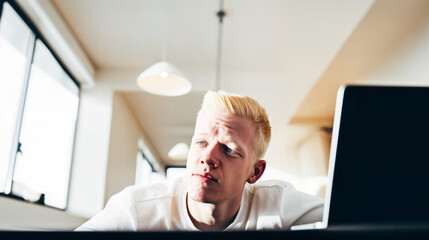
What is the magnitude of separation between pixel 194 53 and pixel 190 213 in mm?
4092

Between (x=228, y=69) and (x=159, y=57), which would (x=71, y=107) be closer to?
(x=159, y=57)

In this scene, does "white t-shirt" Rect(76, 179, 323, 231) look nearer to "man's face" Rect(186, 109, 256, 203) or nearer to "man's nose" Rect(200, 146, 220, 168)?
"man's face" Rect(186, 109, 256, 203)

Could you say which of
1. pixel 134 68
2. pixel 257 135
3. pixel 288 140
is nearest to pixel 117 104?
pixel 134 68

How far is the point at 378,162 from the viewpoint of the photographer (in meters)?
0.76

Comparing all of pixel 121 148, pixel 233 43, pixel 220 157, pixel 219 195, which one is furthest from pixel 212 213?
pixel 121 148

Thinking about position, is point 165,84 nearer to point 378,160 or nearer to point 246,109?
point 246,109

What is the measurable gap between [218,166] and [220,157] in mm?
34

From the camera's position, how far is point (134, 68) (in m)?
5.70

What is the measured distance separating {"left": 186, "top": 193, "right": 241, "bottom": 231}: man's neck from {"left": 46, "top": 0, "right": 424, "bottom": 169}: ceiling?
303cm

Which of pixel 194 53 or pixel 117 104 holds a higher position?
pixel 194 53
